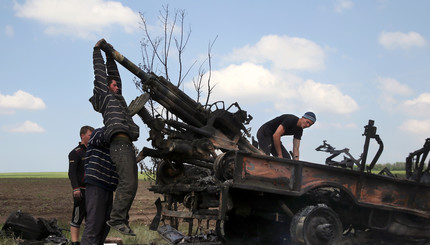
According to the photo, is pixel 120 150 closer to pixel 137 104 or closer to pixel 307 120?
pixel 137 104

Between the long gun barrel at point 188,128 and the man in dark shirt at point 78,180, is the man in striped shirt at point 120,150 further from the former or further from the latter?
the man in dark shirt at point 78,180

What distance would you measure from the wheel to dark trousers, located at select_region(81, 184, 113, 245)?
2.66 m

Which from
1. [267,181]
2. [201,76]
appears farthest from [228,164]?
[201,76]

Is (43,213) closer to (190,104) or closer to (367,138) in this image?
(190,104)

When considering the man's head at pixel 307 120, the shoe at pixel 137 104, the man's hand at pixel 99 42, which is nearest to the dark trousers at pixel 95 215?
the man's hand at pixel 99 42

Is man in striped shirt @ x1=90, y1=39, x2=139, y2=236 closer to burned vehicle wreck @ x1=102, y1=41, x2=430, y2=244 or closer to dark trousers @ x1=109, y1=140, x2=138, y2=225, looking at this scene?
dark trousers @ x1=109, y1=140, x2=138, y2=225

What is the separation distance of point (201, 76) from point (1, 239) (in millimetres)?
5234

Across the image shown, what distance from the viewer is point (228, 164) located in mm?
6578

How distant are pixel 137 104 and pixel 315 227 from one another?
2.89m

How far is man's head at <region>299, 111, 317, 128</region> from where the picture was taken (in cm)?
840

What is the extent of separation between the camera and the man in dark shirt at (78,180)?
7.72 m

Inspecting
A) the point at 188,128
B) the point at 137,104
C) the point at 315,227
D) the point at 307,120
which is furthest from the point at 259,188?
the point at 307,120

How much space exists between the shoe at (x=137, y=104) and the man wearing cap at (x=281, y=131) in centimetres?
241

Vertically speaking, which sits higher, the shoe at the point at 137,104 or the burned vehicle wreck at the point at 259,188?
the shoe at the point at 137,104
